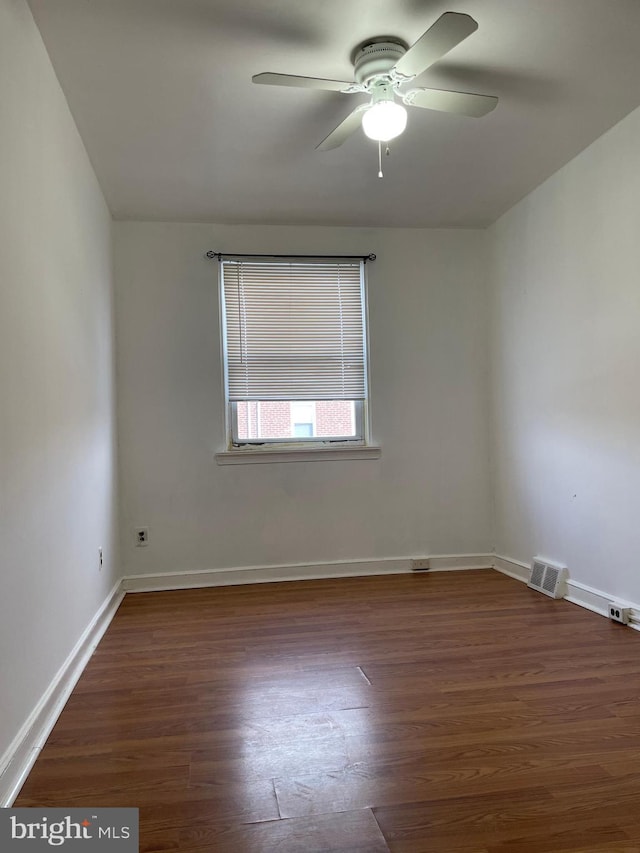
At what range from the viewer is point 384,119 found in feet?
7.13

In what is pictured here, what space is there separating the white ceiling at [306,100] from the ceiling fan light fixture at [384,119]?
0.25m

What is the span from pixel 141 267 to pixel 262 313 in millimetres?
879

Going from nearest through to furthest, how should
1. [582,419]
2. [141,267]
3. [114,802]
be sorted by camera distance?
1. [114,802]
2. [582,419]
3. [141,267]

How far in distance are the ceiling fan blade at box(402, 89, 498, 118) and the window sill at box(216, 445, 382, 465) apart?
2.29 meters

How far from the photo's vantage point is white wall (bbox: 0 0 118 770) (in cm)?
167

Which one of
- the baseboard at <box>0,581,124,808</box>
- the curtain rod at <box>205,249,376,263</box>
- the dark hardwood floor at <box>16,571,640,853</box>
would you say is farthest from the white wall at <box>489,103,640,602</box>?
the baseboard at <box>0,581,124,808</box>

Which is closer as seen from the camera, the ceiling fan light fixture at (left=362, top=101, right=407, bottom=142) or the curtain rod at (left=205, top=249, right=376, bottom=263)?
the ceiling fan light fixture at (left=362, top=101, right=407, bottom=142)

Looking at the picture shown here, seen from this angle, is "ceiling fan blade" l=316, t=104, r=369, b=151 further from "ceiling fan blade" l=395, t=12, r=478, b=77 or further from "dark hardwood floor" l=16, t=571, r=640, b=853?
"dark hardwood floor" l=16, t=571, r=640, b=853

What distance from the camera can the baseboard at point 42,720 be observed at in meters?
1.53

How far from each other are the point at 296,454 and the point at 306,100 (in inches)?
87.0

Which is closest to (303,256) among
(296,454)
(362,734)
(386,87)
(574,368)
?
(296,454)

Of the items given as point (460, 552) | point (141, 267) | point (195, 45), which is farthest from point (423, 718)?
point (141, 267)

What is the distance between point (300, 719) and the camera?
195cm

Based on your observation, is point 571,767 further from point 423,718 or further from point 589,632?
point 589,632
